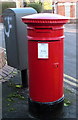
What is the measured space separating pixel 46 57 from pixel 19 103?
114 cm

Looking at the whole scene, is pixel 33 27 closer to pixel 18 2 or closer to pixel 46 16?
pixel 46 16

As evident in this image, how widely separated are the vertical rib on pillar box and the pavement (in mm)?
217

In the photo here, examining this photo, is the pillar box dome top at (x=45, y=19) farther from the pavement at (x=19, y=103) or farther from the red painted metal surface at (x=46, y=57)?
the pavement at (x=19, y=103)

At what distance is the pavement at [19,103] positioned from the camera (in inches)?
154

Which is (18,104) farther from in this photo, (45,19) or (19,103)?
(45,19)

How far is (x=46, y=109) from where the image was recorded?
3744mm

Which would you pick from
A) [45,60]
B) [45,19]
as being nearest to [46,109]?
[45,60]

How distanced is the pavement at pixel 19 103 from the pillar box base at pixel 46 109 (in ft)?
0.11

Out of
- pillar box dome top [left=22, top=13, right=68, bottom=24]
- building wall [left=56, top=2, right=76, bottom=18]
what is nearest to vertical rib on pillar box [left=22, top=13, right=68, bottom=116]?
pillar box dome top [left=22, top=13, right=68, bottom=24]

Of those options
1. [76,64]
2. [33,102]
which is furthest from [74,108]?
[76,64]

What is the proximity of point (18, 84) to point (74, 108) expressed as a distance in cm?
143

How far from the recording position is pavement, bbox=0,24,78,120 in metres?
3.92

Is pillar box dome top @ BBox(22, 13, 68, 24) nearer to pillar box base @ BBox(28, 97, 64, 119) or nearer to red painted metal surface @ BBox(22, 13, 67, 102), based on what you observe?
red painted metal surface @ BBox(22, 13, 67, 102)

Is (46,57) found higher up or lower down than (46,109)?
higher up
